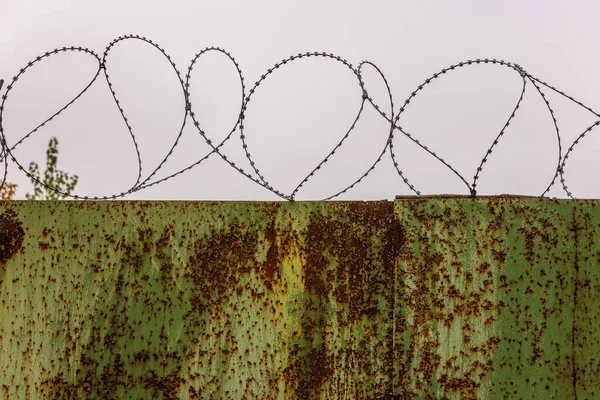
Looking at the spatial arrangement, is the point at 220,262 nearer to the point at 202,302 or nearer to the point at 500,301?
the point at 202,302

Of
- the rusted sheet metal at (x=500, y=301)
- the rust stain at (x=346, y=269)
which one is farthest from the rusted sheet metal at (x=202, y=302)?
the rusted sheet metal at (x=500, y=301)

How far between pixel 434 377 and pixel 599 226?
1.10 meters

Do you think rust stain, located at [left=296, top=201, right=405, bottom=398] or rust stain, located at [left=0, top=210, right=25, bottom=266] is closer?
rust stain, located at [left=296, top=201, right=405, bottom=398]

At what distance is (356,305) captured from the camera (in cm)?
297

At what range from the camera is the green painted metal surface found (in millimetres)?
2889

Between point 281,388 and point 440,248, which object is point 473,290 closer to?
point 440,248

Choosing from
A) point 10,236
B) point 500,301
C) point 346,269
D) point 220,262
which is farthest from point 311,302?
point 10,236

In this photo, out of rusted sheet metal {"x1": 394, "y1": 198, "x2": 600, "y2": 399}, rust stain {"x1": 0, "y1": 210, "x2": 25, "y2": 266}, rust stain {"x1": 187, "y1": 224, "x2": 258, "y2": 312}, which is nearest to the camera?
rusted sheet metal {"x1": 394, "y1": 198, "x2": 600, "y2": 399}

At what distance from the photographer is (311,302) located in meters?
2.99

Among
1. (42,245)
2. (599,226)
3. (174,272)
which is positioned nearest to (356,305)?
(174,272)

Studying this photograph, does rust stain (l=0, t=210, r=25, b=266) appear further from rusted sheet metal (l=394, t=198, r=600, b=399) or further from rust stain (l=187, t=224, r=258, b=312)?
rusted sheet metal (l=394, t=198, r=600, b=399)

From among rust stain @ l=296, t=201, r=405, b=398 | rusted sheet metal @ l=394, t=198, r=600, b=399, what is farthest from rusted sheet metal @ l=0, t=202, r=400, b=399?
rusted sheet metal @ l=394, t=198, r=600, b=399

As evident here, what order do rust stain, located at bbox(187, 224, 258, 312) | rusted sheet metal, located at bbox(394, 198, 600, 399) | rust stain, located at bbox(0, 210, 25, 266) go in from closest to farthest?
1. rusted sheet metal, located at bbox(394, 198, 600, 399)
2. rust stain, located at bbox(187, 224, 258, 312)
3. rust stain, located at bbox(0, 210, 25, 266)

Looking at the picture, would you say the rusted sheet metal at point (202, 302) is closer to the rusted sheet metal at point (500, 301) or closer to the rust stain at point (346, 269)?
the rust stain at point (346, 269)
